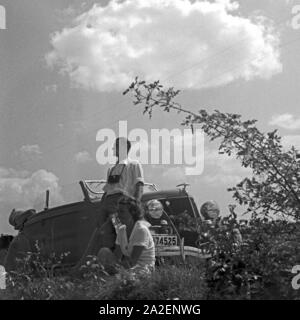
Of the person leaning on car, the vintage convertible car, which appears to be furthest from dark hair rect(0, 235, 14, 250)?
the person leaning on car

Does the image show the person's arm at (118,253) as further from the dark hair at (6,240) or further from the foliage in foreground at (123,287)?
the dark hair at (6,240)

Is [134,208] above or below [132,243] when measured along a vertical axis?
above

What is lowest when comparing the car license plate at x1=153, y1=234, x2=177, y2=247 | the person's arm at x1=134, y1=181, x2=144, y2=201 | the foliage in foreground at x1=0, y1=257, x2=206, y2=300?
the foliage in foreground at x1=0, y1=257, x2=206, y2=300

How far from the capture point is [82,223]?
571cm

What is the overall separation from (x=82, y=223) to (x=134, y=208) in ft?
5.58

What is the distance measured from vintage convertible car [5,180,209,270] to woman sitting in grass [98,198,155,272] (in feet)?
2.02

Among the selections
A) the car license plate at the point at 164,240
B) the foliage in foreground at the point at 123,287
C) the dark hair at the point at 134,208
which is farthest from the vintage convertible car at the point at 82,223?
the foliage in foreground at the point at 123,287

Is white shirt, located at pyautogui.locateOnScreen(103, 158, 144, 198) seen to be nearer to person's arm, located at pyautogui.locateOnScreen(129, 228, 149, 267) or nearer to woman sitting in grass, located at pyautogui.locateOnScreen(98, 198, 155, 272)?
woman sitting in grass, located at pyautogui.locateOnScreen(98, 198, 155, 272)

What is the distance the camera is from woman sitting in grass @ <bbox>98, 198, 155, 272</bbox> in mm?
3819

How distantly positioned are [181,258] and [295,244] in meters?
1.90

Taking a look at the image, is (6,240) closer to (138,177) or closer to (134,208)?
(138,177)

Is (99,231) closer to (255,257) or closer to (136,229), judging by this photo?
(136,229)

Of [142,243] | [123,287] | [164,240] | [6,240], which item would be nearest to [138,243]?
[142,243]

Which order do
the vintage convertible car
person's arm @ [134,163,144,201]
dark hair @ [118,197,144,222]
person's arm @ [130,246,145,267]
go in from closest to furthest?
person's arm @ [130,246,145,267]
dark hair @ [118,197,144,222]
person's arm @ [134,163,144,201]
the vintage convertible car
